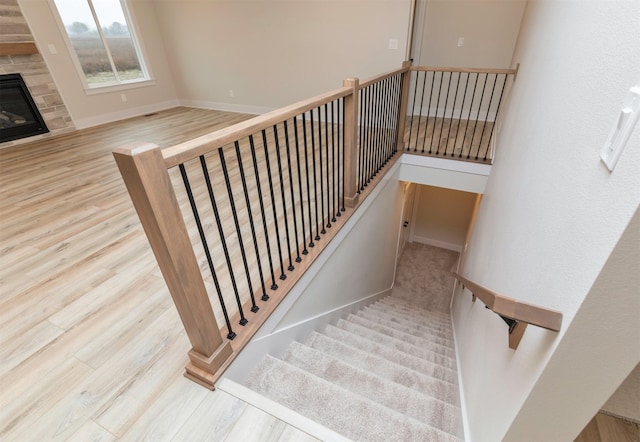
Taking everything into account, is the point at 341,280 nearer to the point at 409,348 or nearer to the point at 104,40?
the point at 409,348

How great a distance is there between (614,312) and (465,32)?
492 cm

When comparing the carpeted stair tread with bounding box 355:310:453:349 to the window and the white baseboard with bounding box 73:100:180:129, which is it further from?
the window

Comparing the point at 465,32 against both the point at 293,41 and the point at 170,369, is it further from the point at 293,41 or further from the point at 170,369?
the point at 170,369

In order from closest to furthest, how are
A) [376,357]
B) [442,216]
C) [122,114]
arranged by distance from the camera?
[376,357] → [122,114] → [442,216]

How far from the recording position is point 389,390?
165 centimetres

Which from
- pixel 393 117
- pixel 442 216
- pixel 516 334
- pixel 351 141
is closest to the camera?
pixel 516 334

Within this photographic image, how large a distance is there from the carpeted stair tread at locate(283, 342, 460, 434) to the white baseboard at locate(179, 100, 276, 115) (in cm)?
473

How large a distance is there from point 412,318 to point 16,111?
6.05 metres

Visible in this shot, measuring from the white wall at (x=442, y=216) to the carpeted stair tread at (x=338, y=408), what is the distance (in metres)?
5.25

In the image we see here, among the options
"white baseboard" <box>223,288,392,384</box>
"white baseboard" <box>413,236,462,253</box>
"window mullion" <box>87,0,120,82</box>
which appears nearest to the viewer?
"white baseboard" <box>223,288,392,384</box>

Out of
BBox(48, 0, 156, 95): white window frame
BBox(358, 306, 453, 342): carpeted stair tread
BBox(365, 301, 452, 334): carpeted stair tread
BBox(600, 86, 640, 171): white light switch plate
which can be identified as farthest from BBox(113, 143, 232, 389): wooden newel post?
BBox(48, 0, 156, 95): white window frame

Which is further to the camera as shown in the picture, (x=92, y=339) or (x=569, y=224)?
(x=92, y=339)

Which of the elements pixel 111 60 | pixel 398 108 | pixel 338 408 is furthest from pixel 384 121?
pixel 111 60

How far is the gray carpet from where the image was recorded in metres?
1.37
